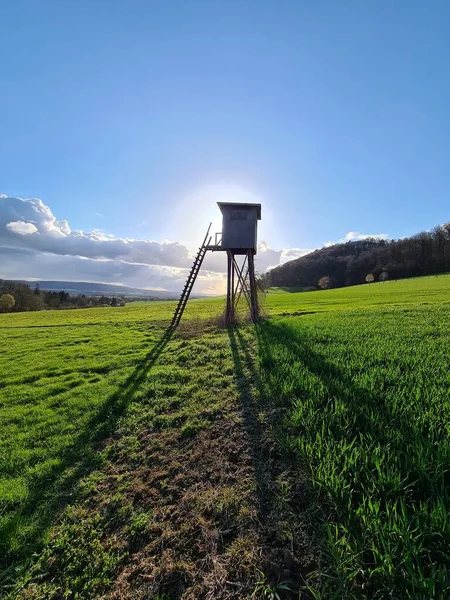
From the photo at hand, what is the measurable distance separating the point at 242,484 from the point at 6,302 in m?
73.4

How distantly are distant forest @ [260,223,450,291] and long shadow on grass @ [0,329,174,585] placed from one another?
4923 cm

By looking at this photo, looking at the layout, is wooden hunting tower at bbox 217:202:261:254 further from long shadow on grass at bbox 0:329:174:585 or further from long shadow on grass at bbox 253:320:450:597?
long shadow on grass at bbox 253:320:450:597

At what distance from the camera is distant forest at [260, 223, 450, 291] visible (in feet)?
252

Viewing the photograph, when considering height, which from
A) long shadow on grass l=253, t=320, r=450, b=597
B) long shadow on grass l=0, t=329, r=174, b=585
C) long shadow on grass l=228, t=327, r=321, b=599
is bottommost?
long shadow on grass l=0, t=329, r=174, b=585

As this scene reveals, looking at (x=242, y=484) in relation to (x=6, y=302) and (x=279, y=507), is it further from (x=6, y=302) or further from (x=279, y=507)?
(x=6, y=302)

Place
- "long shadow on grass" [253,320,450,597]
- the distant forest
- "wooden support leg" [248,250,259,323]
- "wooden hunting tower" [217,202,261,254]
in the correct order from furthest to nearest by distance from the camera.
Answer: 1. the distant forest
2. "wooden support leg" [248,250,259,323]
3. "wooden hunting tower" [217,202,261,254]
4. "long shadow on grass" [253,320,450,597]

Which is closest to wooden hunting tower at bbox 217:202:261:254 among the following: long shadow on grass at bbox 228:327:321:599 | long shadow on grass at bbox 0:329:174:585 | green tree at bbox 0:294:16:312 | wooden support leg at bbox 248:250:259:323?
wooden support leg at bbox 248:250:259:323

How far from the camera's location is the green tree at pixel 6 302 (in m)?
59.2

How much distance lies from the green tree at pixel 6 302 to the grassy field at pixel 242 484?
66164 millimetres

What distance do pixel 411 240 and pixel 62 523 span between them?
104 metres

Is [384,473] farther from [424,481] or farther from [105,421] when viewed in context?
[105,421]

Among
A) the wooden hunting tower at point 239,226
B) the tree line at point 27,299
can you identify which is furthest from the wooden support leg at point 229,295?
the tree line at point 27,299

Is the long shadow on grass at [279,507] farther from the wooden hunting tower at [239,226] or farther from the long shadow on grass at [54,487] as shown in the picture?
the wooden hunting tower at [239,226]

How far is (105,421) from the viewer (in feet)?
21.2
